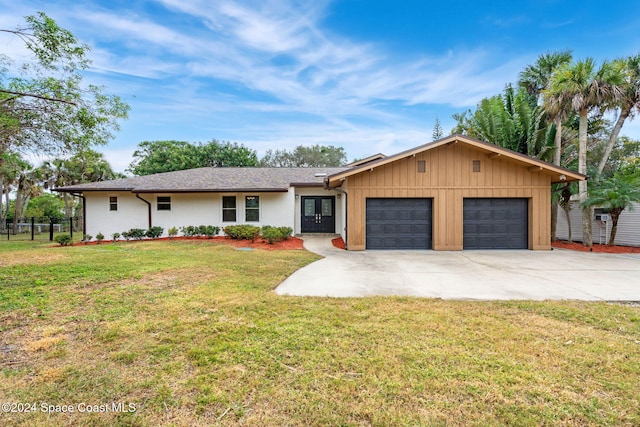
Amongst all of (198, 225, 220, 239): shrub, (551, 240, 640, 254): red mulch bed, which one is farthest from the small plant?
(551, 240, 640, 254): red mulch bed

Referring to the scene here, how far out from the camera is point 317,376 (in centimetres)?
256

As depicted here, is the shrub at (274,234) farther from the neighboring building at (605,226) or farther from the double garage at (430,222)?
the neighboring building at (605,226)

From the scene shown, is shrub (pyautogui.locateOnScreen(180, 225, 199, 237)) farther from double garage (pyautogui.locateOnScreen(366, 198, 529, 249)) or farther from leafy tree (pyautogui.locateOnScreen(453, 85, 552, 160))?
leafy tree (pyautogui.locateOnScreen(453, 85, 552, 160))

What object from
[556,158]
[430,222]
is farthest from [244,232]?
[556,158]

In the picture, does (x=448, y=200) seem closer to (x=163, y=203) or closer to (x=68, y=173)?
(x=163, y=203)

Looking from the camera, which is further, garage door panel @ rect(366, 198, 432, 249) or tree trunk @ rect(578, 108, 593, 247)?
garage door panel @ rect(366, 198, 432, 249)

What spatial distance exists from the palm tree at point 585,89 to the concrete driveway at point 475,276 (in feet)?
9.80

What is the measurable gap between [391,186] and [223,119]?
1700 centimetres

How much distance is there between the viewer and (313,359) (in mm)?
2836

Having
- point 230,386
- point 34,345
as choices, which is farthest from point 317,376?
point 34,345

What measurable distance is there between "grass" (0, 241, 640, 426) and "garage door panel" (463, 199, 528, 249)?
22.1 ft

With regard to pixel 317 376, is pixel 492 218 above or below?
above

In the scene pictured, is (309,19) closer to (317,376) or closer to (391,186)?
(391,186)

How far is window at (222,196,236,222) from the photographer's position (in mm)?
14148
